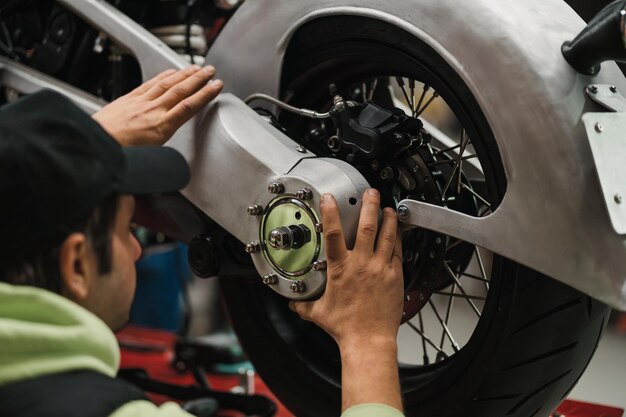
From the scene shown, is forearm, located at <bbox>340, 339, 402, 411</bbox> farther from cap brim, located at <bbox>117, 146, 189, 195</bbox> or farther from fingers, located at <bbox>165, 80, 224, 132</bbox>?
fingers, located at <bbox>165, 80, 224, 132</bbox>

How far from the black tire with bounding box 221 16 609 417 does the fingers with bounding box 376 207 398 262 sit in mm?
132

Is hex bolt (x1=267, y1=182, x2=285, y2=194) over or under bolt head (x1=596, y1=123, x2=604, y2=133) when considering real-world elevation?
under

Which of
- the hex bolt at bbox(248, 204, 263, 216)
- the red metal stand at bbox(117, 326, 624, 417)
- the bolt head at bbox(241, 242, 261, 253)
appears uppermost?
the hex bolt at bbox(248, 204, 263, 216)

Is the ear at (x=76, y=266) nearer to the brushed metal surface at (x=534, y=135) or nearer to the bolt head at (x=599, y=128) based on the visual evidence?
the brushed metal surface at (x=534, y=135)

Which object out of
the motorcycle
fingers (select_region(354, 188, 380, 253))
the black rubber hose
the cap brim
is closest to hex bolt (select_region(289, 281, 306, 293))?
the motorcycle

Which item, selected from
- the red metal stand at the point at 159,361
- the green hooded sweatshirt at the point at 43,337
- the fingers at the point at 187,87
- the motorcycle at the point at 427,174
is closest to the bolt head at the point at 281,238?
the motorcycle at the point at 427,174

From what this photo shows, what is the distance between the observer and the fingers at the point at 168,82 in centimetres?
126

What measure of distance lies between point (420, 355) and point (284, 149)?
609mm

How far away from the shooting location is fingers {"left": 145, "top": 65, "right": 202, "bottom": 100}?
49.6 inches

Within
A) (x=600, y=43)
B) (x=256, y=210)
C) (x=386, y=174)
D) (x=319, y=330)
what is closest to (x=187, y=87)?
(x=256, y=210)

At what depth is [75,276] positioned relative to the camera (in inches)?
34.1

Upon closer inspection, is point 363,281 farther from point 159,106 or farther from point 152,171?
point 159,106

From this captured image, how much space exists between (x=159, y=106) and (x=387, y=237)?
15.1 inches

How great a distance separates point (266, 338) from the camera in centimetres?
148
